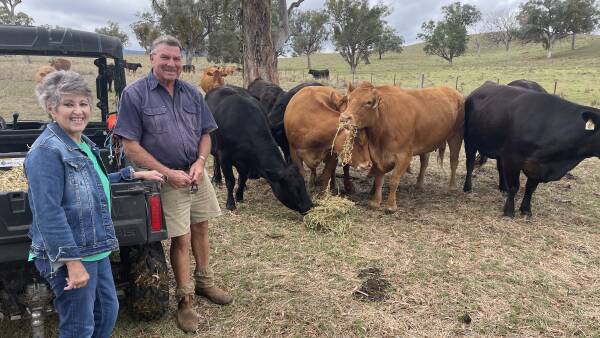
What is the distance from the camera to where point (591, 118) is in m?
5.28

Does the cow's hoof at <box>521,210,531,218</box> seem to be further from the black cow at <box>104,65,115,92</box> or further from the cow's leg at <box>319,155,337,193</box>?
the black cow at <box>104,65,115,92</box>

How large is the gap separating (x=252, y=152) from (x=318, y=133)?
1173 mm

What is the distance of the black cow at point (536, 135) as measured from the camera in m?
5.44

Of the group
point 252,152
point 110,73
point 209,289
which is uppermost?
point 110,73

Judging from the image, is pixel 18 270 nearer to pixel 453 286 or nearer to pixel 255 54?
pixel 453 286

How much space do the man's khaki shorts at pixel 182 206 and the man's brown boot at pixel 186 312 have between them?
0.44 meters

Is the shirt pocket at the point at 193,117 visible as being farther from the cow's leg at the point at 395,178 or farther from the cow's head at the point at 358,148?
the cow's leg at the point at 395,178

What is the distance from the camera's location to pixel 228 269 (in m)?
4.40

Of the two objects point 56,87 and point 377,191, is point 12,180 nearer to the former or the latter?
point 56,87

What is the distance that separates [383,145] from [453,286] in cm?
254

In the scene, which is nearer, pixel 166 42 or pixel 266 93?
pixel 166 42

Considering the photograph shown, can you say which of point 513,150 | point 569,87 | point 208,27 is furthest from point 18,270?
point 208,27

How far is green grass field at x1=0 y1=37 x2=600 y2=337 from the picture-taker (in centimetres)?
350

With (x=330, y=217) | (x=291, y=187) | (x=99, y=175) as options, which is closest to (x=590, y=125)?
(x=330, y=217)
